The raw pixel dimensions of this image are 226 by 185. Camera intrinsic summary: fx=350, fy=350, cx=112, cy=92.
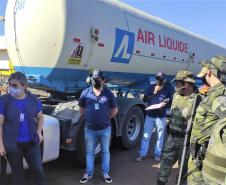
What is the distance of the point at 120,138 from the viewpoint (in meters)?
6.88

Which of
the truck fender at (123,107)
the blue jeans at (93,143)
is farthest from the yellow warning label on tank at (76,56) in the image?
the truck fender at (123,107)

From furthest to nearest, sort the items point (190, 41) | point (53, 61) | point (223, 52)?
point (223, 52) → point (190, 41) → point (53, 61)

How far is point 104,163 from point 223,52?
906cm

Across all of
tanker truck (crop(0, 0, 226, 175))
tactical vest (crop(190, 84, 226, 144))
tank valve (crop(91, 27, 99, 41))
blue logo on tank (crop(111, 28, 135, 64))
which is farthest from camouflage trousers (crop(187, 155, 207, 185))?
blue logo on tank (crop(111, 28, 135, 64))

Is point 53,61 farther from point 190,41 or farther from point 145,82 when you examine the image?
point 190,41

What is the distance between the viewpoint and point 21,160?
12.9 feet

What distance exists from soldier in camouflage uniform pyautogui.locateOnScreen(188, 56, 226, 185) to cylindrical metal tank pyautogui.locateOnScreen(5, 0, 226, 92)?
271 centimetres

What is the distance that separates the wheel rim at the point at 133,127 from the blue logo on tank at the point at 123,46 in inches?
48.1

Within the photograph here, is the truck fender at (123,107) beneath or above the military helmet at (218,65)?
beneath

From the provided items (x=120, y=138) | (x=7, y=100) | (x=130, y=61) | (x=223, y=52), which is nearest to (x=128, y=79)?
(x=130, y=61)

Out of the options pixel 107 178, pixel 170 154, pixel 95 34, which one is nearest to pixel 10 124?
pixel 107 178

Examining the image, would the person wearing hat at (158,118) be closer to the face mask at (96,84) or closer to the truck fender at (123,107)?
the truck fender at (123,107)

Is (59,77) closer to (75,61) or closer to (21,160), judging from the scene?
(75,61)

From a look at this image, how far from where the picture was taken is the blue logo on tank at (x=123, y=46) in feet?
21.3
